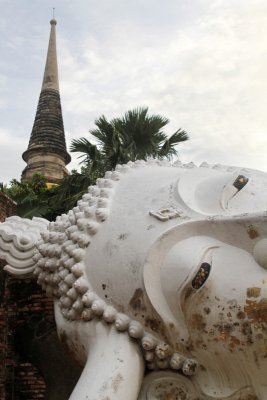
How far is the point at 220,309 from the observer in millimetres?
1723

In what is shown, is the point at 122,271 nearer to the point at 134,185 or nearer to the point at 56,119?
the point at 134,185

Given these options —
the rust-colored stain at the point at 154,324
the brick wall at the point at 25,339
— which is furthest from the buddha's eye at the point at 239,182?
the brick wall at the point at 25,339

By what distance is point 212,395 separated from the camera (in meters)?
1.80

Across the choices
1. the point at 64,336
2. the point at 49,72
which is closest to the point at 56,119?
the point at 49,72

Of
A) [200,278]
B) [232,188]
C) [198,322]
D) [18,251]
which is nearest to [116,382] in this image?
[198,322]

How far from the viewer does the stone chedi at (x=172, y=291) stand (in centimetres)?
172

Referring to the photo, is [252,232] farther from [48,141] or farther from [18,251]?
[48,141]

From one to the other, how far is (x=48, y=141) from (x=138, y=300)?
46.1 feet

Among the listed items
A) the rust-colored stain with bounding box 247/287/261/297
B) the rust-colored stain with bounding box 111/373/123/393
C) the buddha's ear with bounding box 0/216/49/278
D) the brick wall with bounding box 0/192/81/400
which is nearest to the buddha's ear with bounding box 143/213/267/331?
the rust-colored stain with bounding box 247/287/261/297

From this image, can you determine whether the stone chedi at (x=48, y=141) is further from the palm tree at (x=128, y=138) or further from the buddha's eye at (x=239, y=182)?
the buddha's eye at (x=239, y=182)

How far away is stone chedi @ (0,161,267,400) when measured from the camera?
1.72 m

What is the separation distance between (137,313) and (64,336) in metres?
0.44

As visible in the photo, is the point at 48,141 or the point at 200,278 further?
the point at 48,141

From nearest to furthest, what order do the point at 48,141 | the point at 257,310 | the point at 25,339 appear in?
the point at 257,310, the point at 25,339, the point at 48,141
